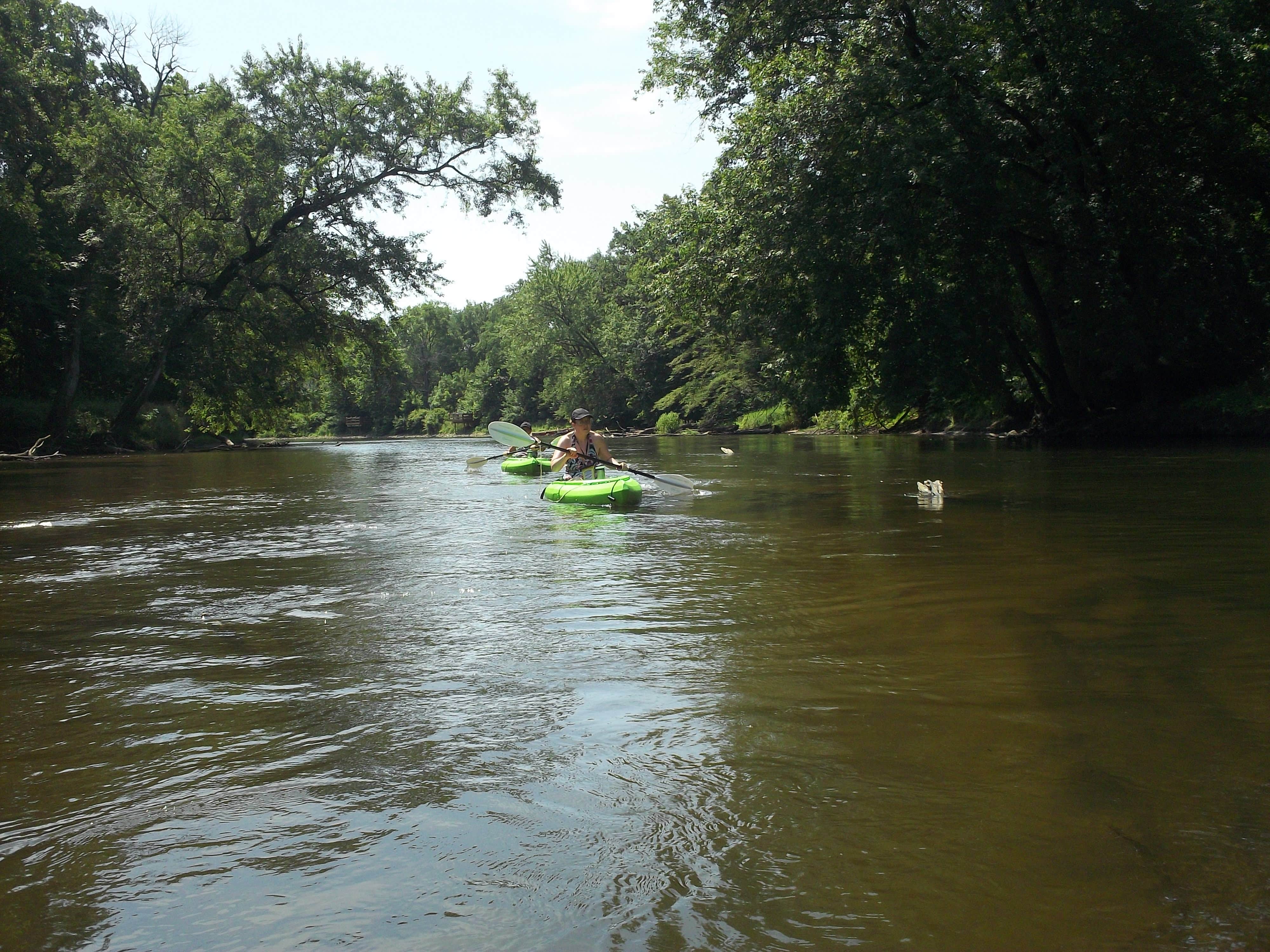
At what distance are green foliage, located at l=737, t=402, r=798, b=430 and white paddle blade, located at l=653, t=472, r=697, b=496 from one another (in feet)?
84.2

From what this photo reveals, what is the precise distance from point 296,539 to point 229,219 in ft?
71.1

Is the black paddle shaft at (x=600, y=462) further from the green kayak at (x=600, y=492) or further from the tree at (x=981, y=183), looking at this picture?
the tree at (x=981, y=183)

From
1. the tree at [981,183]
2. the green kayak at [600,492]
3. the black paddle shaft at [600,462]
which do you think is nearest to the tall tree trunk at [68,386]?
the tree at [981,183]

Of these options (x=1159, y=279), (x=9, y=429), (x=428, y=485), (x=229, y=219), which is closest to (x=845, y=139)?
(x=1159, y=279)

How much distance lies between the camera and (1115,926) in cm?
205

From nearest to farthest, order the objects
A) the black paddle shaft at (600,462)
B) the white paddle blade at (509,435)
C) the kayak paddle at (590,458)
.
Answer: the black paddle shaft at (600,462)
the kayak paddle at (590,458)
the white paddle blade at (509,435)

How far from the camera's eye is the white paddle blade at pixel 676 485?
1273cm

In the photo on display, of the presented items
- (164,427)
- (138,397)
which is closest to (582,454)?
(138,397)

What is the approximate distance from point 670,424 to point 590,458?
3806cm

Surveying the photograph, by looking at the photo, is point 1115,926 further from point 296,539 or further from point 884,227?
point 884,227

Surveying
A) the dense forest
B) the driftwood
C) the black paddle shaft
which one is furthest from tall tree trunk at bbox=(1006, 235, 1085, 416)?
the driftwood

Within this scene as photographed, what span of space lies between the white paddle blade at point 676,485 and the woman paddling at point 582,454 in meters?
0.66

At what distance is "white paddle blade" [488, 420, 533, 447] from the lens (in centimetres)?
1597

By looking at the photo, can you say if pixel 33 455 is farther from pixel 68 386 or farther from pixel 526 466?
pixel 526 466
